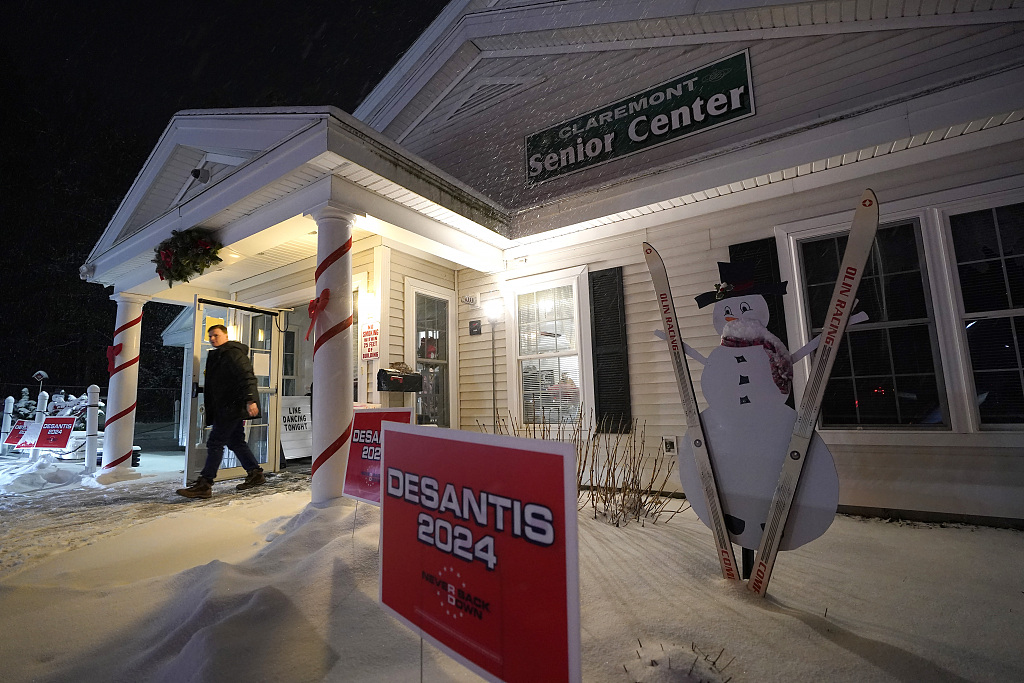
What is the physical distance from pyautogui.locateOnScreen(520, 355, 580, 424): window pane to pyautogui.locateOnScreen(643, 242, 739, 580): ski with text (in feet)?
10.4

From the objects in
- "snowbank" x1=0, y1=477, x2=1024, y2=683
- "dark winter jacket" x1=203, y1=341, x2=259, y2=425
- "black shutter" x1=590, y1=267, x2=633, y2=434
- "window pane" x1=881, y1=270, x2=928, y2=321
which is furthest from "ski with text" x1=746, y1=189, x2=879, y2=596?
"dark winter jacket" x1=203, y1=341, x2=259, y2=425

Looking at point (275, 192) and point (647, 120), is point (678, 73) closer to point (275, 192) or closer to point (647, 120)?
point (647, 120)

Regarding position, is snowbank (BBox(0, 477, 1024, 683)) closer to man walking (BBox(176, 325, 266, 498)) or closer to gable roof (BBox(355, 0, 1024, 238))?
man walking (BBox(176, 325, 266, 498))

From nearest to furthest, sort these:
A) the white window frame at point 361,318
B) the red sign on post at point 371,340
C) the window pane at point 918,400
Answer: the window pane at point 918,400
the red sign on post at point 371,340
the white window frame at point 361,318

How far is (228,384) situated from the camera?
5.01 metres

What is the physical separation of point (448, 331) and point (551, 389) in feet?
5.92

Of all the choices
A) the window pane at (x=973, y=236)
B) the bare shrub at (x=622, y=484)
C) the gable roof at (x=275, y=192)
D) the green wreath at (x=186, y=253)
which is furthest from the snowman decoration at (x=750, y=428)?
the green wreath at (x=186, y=253)

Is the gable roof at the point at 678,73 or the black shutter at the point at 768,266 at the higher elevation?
the gable roof at the point at 678,73

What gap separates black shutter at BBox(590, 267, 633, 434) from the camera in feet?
17.7

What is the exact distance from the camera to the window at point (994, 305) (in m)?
3.74

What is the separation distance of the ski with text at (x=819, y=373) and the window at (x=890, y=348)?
7.46ft

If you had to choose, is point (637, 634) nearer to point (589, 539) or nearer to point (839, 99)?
point (589, 539)

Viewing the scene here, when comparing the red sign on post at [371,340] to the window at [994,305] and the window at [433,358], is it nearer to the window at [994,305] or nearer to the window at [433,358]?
the window at [433,358]

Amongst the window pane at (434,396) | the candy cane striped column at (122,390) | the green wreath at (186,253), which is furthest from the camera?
the window pane at (434,396)
